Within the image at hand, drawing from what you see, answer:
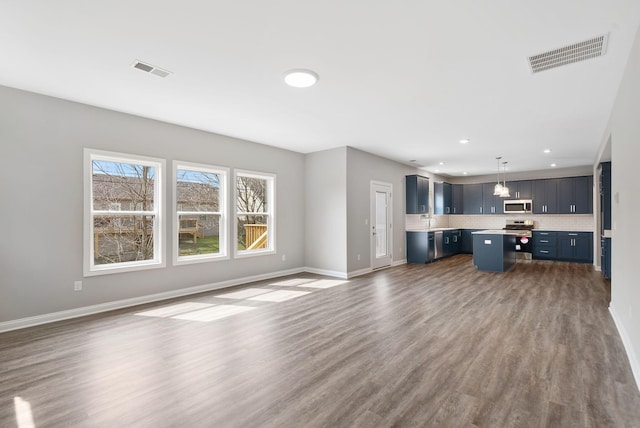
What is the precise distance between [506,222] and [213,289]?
30.2 feet

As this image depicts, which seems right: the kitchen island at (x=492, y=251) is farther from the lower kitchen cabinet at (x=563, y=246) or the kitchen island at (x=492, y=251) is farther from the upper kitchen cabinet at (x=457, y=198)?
the upper kitchen cabinet at (x=457, y=198)

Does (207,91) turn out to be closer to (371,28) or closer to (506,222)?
(371,28)

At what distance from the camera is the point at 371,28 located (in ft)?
8.28

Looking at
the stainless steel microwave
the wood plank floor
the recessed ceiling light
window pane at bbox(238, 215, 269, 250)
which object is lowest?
the wood plank floor

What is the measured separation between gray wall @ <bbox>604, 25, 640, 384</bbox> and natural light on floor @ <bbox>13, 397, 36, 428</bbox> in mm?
4136

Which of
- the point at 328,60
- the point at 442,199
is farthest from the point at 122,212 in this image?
the point at 442,199

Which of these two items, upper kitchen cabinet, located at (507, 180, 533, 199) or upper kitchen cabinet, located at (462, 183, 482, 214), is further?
upper kitchen cabinet, located at (462, 183, 482, 214)

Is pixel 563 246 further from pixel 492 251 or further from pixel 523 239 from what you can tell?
pixel 492 251

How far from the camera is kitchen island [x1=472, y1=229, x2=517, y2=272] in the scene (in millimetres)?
7133

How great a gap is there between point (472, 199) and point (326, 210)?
6.39 m

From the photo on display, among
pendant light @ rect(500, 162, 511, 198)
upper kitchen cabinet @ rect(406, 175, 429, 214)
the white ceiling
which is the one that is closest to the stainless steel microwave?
pendant light @ rect(500, 162, 511, 198)

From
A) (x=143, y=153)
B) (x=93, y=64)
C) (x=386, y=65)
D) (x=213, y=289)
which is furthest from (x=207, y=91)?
(x=213, y=289)

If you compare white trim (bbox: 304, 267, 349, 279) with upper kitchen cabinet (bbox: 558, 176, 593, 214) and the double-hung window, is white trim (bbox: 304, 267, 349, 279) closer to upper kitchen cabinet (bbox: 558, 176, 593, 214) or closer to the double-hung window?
the double-hung window

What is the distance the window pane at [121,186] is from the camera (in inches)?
174
